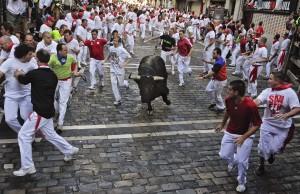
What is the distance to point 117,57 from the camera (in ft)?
34.0

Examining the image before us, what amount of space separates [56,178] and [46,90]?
59.2 inches

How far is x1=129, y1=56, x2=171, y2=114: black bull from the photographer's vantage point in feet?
31.0

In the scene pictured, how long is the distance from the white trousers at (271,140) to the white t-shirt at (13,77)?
441cm

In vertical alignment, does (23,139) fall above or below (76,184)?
above

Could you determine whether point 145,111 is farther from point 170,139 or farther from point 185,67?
point 185,67

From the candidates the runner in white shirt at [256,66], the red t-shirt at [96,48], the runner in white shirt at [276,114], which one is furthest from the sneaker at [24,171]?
the runner in white shirt at [256,66]

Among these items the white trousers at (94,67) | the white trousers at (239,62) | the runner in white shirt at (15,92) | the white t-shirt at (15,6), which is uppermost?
the white t-shirt at (15,6)

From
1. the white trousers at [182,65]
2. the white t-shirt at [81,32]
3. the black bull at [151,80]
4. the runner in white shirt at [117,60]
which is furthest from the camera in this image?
the white t-shirt at [81,32]

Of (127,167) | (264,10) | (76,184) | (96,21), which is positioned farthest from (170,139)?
(264,10)

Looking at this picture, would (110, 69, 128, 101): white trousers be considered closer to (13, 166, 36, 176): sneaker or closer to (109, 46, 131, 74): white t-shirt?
(109, 46, 131, 74): white t-shirt

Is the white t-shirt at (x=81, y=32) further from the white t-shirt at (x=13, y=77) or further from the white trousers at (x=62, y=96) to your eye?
the white t-shirt at (x=13, y=77)

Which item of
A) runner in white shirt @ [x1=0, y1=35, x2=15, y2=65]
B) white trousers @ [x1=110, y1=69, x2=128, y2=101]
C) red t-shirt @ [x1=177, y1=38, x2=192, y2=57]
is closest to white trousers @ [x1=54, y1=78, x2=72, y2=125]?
runner in white shirt @ [x1=0, y1=35, x2=15, y2=65]

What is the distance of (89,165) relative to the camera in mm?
6531

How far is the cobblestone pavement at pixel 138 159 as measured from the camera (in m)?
5.93
